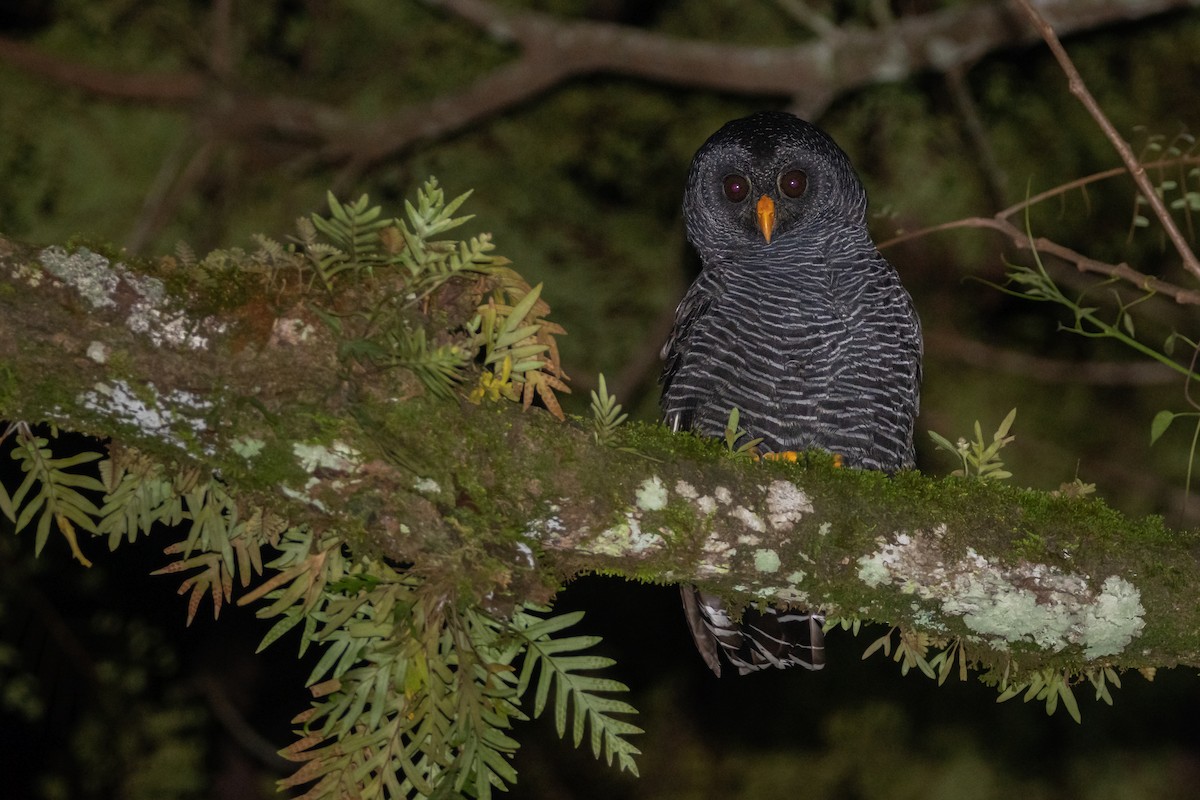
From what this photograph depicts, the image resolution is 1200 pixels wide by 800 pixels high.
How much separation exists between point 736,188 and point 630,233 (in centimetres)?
115

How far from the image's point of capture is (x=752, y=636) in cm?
308

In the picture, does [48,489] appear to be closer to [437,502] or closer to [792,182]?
[437,502]

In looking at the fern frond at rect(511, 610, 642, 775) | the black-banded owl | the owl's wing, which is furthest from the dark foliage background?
the fern frond at rect(511, 610, 642, 775)

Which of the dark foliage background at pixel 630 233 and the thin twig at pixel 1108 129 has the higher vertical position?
the thin twig at pixel 1108 129

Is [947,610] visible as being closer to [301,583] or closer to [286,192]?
[301,583]

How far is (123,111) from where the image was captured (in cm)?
463

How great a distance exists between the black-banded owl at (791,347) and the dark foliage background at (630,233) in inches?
34.9

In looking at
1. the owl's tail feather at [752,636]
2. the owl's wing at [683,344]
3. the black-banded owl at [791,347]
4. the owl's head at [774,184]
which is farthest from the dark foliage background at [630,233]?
the owl's tail feather at [752,636]

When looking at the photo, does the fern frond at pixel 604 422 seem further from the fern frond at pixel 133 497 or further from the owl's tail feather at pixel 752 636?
the owl's tail feather at pixel 752 636

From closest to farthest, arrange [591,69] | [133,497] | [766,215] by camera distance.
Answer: [133,497] < [766,215] < [591,69]

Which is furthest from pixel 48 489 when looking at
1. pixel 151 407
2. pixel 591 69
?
pixel 591 69

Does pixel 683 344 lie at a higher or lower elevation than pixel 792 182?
lower

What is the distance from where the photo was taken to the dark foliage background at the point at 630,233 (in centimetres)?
439

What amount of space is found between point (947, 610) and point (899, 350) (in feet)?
4.34
